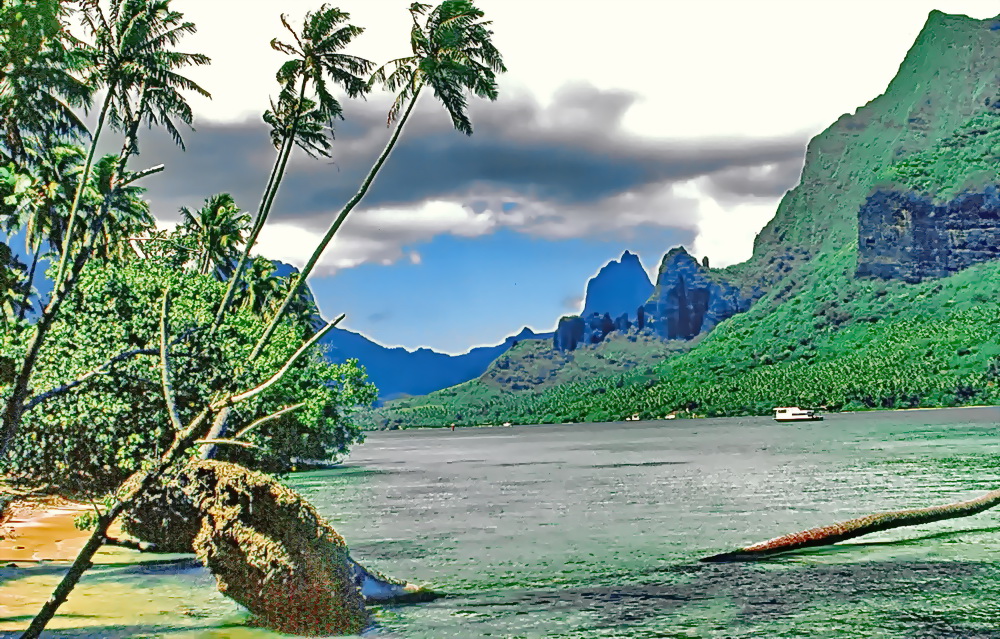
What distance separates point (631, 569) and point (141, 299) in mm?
23376

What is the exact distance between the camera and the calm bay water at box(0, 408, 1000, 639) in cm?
2114

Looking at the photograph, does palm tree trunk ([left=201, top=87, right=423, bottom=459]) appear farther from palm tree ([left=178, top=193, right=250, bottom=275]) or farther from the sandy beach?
palm tree ([left=178, top=193, right=250, bottom=275])

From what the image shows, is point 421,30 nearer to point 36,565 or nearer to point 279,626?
point 279,626

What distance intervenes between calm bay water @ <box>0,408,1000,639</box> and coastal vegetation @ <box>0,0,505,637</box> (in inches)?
118

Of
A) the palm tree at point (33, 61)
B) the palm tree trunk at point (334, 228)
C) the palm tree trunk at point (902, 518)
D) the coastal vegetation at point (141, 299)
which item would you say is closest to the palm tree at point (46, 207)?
the coastal vegetation at point (141, 299)

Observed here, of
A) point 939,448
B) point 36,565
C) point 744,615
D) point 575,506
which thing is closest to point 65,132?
point 36,565

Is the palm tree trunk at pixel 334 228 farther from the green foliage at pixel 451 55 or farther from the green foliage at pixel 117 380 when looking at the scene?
the green foliage at pixel 117 380

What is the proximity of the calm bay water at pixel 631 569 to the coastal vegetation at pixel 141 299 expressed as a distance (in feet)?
9.84

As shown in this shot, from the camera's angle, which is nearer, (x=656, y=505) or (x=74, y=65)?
(x=74, y=65)

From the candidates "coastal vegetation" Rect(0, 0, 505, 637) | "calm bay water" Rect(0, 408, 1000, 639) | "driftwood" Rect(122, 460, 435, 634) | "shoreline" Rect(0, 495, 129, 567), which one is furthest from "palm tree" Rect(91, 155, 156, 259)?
"driftwood" Rect(122, 460, 435, 634)

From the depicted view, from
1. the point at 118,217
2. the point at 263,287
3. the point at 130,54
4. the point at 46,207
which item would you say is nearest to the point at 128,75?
the point at 130,54

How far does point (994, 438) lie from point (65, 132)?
97533 millimetres

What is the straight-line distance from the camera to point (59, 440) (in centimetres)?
3644

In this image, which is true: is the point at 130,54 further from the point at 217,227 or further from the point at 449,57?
the point at 217,227
